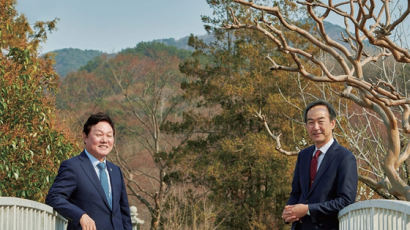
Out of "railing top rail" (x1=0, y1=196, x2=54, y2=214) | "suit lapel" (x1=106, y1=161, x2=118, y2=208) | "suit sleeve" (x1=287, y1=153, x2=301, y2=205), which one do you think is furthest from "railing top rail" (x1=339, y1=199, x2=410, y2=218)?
"railing top rail" (x1=0, y1=196, x2=54, y2=214)

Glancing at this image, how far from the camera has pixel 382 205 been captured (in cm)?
290

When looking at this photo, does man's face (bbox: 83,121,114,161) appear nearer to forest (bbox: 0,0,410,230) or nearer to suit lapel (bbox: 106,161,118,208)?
suit lapel (bbox: 106,161,118,208)

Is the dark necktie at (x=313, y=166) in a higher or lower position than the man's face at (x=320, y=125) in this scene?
lower

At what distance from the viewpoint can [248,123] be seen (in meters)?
23.1

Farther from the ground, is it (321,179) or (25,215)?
(321,179)

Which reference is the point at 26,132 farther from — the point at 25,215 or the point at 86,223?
the point at 86,223

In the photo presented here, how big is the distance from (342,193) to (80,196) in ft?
4.61

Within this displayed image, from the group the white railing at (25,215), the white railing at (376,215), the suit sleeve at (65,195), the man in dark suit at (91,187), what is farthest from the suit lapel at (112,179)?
the white railing at (376,215)

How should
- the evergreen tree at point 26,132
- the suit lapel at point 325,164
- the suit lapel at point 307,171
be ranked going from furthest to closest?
1. the evergreen tree at point 26,132
2. the suit lapel at point 307,171
3. the suit lapel at point 325,164

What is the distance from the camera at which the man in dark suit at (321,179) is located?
339 cm

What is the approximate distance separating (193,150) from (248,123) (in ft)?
7.46

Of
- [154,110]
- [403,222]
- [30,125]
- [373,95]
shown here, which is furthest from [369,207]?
[154,110]

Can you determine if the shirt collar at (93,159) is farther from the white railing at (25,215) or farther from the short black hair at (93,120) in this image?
the white railing at (25,215)

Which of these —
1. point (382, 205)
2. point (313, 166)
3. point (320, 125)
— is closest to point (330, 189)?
point (313, 166)
